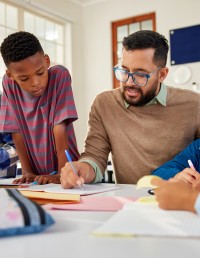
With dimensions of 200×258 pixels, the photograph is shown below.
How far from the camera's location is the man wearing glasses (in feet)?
4.90

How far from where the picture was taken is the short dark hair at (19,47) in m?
1.35

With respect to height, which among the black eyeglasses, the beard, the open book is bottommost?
the open book

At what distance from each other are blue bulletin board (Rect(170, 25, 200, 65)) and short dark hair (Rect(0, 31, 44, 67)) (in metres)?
3.87

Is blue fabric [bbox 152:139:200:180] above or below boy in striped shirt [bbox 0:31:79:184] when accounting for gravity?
below

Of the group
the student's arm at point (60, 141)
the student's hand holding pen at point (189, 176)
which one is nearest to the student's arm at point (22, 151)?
the student's arm at point (60, 141)

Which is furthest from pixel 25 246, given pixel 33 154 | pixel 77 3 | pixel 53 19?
pixel 77 3

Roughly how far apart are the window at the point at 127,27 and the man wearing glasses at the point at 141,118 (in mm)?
3943

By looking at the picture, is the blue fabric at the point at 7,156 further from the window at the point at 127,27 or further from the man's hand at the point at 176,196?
the window at the point at 127,27

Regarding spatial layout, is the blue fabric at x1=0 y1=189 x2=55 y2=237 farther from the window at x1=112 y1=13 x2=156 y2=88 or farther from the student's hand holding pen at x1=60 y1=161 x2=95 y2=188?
the window at x1=112 y1=13 x2=156 y2=88

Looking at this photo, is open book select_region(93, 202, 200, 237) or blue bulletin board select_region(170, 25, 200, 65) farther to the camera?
blue bulletin board select_region(170, 25, 200, 65)

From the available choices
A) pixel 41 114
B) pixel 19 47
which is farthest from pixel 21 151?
pixel 19 47

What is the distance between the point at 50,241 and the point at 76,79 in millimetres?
5263

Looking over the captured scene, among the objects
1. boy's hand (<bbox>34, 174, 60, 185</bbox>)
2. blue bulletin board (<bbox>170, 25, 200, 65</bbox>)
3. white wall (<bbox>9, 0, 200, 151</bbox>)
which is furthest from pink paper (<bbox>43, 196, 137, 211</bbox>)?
white wall (<bbox>9, 0, 200, 151</bbox>)

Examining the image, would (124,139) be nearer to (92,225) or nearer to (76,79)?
(92,225)
